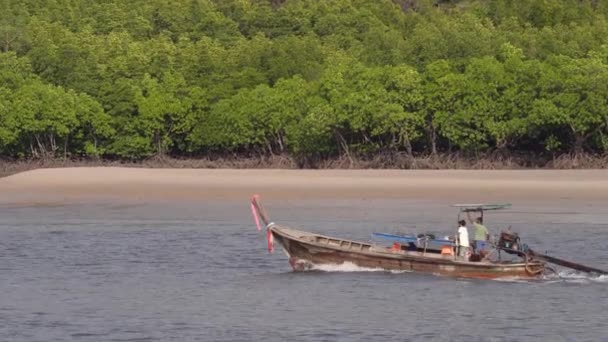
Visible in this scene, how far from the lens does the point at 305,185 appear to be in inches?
1940

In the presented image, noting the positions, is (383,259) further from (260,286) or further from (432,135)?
(432,135)

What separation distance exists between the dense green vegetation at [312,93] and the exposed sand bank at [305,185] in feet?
21.1

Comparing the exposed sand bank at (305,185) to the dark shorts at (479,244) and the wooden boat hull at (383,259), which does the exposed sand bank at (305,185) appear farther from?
the wooden boat hull at (383,259)

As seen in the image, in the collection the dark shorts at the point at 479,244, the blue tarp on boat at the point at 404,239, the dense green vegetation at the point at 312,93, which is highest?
the dense green vegetation at the point at 312,93

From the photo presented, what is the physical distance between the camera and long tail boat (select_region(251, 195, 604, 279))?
92.0 feet

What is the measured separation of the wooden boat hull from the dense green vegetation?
30620 mm

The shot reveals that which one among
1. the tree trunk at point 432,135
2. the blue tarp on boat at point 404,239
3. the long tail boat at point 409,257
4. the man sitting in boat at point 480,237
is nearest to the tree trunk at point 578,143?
the tree trunk at point 432,135

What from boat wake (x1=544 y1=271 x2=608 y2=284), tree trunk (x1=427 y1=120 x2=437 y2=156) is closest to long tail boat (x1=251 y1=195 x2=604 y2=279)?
boat wake (x1=544 y1=271 x2=608 y2=284)

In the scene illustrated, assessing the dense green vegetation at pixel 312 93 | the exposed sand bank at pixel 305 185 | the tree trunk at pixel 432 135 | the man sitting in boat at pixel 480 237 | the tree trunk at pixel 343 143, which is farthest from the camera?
the tree trunk at pixel 343 143

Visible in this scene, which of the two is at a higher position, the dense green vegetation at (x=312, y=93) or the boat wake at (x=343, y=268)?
the dense green vegetation at (x=312, y=93)

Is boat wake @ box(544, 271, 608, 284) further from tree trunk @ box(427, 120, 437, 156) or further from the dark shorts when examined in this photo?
tree trunk @ box(427, 120, 437, 156)

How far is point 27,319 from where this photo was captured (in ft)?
77.6

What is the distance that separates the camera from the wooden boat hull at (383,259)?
92.1 ft

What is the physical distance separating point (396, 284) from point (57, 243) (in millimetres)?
10964
